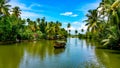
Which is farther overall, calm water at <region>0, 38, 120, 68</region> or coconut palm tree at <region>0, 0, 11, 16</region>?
coconut palm tree at <region>0, 0, 11, 16</region>

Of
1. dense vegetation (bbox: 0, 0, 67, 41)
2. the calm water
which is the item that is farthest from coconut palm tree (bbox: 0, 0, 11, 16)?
the calm water

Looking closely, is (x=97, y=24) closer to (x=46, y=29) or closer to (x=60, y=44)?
(x=60, y=44)

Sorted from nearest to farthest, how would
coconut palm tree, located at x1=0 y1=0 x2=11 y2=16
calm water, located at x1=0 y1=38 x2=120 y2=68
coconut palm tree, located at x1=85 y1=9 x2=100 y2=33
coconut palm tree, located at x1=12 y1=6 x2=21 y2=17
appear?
calm water, located at x1=0 y1=38 x2=120 y2=68
coconut palm tree, located at x1=0 y1=0 x2=11 y2=16
coconut palm tree, located at x1=85 y1=9 x2=100 y2=33
coconut palm tree, located at x1=12 y1=6 x2=21 y2=17

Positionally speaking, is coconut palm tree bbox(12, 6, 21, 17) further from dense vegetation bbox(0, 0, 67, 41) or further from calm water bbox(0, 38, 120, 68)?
calm water bbox(0, 38, 120, 68)

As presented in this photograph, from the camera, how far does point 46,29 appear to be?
A: 76.8 m

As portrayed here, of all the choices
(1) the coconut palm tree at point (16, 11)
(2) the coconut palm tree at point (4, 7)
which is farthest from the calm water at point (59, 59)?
(1) the coconut palm tree at point (16, 11)

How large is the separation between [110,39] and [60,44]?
9445mm

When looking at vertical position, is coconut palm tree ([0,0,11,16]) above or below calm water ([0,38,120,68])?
above

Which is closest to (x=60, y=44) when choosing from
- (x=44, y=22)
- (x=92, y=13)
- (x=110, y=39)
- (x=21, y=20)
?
(x=110, y=39)

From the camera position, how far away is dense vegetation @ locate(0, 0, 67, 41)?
4066cm

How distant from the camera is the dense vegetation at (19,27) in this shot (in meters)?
40.7

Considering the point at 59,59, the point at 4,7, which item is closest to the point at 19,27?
the point at 4,7

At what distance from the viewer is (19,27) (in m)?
49.9

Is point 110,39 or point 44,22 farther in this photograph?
point 44,22
